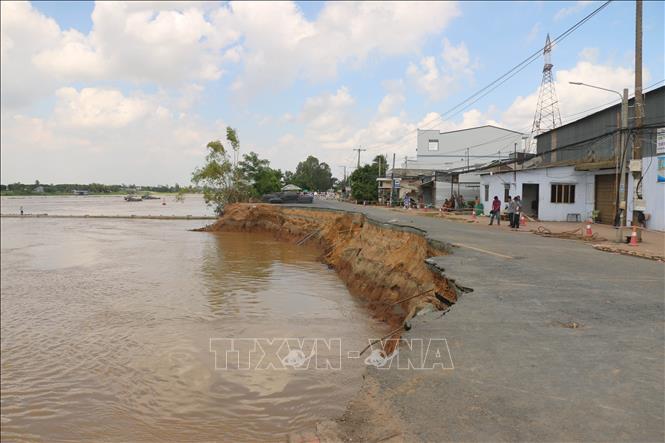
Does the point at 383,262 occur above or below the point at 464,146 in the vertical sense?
below

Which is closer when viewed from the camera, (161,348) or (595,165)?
(161,348)

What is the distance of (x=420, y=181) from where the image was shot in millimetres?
55438

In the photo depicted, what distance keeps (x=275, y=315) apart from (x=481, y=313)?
6.07 metres

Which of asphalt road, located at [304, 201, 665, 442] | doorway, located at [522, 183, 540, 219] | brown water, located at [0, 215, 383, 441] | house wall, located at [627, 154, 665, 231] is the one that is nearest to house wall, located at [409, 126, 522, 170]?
doorway, located at [522, 183, 540, 219]

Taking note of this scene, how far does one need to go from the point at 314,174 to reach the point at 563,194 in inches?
4500

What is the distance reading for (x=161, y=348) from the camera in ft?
29.2

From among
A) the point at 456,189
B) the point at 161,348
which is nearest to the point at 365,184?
the point at 456,189

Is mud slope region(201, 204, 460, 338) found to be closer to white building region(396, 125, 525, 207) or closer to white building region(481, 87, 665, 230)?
white building region(481, 87, 665, 230)

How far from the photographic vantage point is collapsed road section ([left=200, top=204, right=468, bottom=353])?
927 centimetres

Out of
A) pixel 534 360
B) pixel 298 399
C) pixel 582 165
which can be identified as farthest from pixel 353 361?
pixel 582 165

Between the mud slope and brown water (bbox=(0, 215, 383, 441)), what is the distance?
2.42ft

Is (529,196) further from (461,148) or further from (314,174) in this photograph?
(314,174)

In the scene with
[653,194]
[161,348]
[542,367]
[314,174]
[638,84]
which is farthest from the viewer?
[314,174]

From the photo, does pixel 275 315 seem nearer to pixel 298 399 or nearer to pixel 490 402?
pixel 298 399
